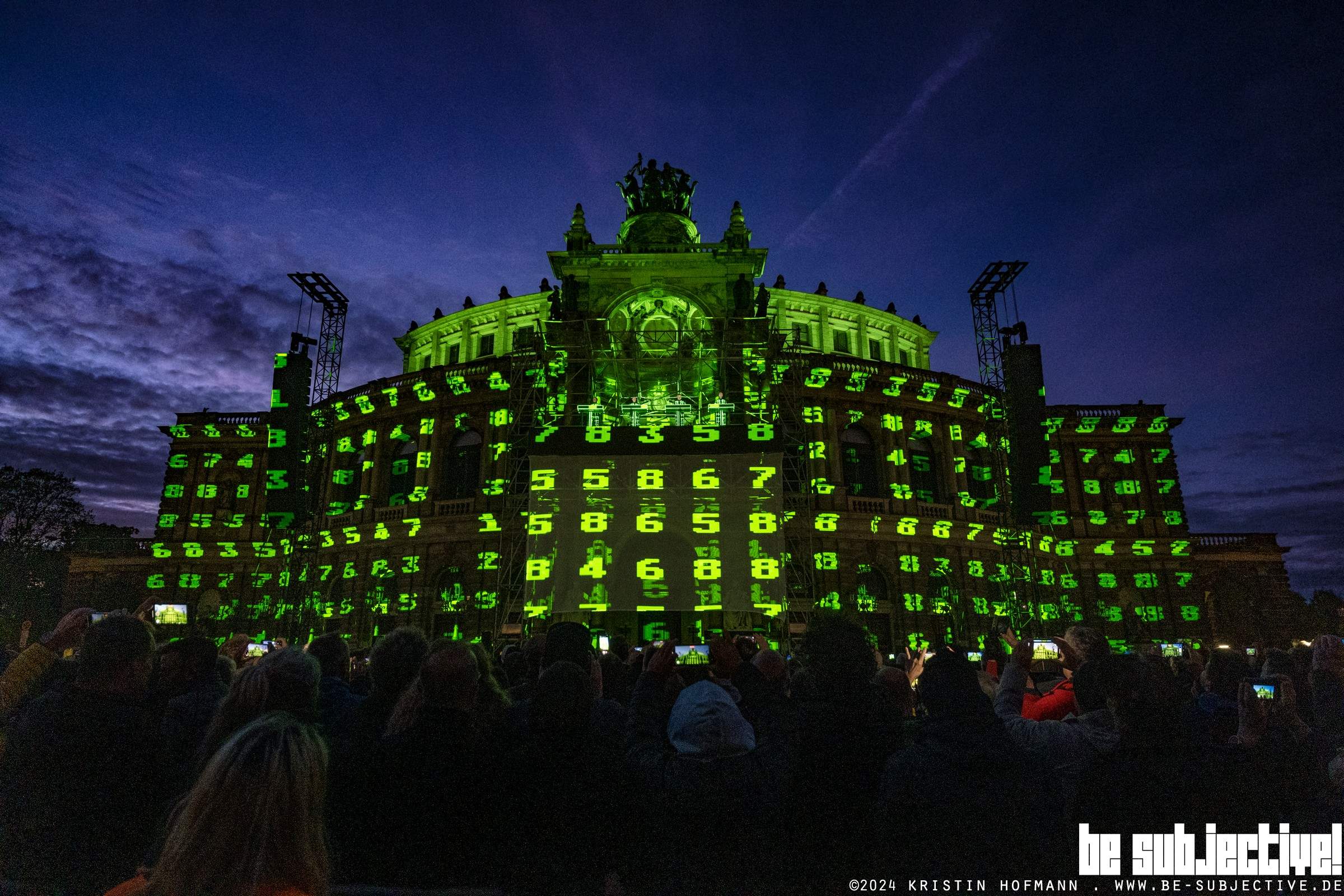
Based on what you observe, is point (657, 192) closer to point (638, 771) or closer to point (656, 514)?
point (656, 514)

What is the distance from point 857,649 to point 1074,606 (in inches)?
1448

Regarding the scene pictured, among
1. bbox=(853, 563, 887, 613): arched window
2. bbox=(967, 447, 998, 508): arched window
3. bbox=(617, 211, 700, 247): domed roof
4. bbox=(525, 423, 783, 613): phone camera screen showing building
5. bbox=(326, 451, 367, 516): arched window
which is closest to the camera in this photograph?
bbox=(525, 423, 783, 613): phone camera screen showing building

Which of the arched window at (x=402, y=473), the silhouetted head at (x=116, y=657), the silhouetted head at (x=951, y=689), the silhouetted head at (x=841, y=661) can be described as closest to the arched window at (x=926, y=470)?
the arched window at (x=402, y=473)

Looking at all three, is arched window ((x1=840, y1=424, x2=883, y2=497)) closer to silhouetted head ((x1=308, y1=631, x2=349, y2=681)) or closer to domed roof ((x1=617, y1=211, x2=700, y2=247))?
domed roof ((x1=617, y1=211, x2=700, y2=247))

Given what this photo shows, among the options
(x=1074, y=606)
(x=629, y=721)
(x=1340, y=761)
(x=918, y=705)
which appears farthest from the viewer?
(x=1074, y=606)

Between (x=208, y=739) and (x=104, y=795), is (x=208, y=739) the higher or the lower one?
the higher one

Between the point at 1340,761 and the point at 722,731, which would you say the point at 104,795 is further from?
the point at 1340,761

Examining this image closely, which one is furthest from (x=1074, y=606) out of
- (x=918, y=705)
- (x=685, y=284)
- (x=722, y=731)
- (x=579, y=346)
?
(x=722, y=731)

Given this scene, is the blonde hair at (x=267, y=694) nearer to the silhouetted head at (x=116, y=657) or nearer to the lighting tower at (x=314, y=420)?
the silhouetted head at (x=116, y=657)

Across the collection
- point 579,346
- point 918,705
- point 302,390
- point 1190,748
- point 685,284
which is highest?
point 685,284

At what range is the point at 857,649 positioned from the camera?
3979 millimetres

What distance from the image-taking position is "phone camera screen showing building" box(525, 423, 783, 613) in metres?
22.8

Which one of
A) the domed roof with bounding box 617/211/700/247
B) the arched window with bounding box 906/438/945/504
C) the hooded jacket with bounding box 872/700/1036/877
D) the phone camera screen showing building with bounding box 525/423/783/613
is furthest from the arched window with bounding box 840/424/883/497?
the hooded jacket with bounding box 872/700/1036/877

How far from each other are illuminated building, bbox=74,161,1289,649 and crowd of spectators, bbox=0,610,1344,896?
1863cm
